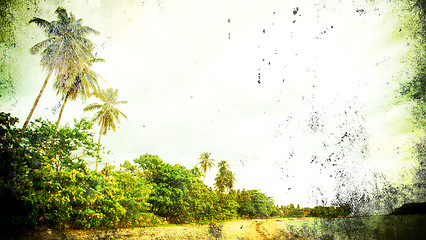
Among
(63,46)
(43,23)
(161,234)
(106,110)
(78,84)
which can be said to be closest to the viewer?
(161,234)

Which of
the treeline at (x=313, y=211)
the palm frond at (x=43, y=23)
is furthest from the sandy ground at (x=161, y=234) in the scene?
the treeline at (x=313, y=211)

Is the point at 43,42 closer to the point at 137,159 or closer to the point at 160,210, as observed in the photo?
the point at 137,159

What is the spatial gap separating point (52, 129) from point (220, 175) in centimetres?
4748

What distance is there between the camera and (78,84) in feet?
58.9

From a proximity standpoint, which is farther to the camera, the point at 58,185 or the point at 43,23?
the point at 43,23

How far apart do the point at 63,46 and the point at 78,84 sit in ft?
13.5

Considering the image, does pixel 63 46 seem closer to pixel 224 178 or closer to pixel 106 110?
pixel 106 110

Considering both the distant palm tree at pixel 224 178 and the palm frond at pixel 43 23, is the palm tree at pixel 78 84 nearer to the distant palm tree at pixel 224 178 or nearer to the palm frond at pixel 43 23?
the palm frond at pixel 43 23

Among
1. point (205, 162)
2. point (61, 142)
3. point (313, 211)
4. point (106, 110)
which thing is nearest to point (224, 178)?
point (205, 162)

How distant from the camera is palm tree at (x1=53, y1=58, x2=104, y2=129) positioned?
16.2 m

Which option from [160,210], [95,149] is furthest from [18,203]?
[160,210]

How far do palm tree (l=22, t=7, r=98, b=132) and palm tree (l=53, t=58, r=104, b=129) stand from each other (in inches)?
36.9

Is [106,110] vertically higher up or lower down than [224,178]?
higher up

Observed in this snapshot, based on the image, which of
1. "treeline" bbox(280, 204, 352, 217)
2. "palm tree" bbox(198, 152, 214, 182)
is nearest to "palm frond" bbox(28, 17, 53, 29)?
"palm tree" bbox(198, 152, 214, 182)
